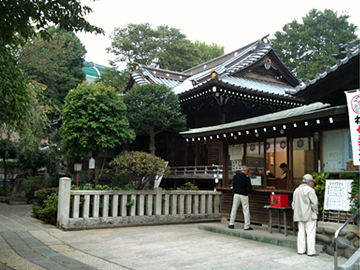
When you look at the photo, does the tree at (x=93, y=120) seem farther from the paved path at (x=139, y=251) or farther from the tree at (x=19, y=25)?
the tree at (x=19, y=25)

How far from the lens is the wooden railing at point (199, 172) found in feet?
47.6

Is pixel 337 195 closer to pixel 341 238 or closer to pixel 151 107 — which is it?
pixel 341 238

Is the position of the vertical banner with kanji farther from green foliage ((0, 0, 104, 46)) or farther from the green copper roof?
the green copper roof

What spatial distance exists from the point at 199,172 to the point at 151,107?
3.99m

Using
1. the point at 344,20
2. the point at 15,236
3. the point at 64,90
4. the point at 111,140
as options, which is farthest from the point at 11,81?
the point at 344,20

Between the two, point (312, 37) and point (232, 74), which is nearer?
point (232, 74)

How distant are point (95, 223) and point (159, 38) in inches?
1097

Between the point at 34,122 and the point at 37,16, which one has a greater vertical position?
the point at 37,16

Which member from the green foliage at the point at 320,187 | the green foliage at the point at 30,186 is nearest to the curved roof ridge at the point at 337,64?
the green foliage at the point at 320,187

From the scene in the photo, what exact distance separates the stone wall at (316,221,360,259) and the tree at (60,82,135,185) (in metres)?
9.15

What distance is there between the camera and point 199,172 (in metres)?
16.4

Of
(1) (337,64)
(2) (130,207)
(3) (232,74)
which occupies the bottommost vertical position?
(2) (130,207)

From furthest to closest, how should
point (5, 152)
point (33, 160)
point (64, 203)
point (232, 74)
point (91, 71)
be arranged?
point (91, 71), point (33, 160), point (5, 152), point (232, 74), point (64, 203)

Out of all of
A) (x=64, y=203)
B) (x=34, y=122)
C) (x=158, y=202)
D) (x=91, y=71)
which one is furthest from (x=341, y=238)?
(x=91, y=71)
